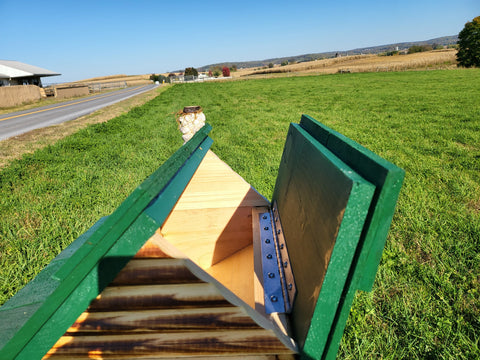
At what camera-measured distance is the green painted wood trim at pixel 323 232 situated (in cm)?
67

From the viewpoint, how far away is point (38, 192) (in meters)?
4.02

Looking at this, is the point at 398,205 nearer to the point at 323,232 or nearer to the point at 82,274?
the point at 323,232

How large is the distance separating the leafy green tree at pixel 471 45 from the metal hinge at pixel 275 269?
2138 inches

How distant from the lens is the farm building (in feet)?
102

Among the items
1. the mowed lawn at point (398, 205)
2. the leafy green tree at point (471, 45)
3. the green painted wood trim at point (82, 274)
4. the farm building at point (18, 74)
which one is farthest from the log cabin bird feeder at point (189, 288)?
the leafy green tree at point (471, 45)

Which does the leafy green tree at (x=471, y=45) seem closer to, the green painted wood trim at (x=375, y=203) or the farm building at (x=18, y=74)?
the green painted wood trim at (x=375, y=203)

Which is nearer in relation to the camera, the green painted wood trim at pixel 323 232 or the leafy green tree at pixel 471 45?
the green painted wood trim at pixel 323 232

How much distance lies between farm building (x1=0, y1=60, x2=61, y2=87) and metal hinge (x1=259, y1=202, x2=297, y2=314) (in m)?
40.8

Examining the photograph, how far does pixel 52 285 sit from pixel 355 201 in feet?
2.50

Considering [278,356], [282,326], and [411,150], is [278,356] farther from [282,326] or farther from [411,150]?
[411,150]

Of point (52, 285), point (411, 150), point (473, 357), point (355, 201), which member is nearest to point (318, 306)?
point (355, 201)

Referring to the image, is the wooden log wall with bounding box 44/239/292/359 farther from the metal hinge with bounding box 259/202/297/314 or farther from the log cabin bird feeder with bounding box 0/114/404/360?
the metal hinge with bounding box 259/202/297/314

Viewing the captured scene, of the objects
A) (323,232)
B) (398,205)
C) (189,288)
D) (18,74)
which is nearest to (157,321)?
(189,288)

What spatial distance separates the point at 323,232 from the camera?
79 centimetres
